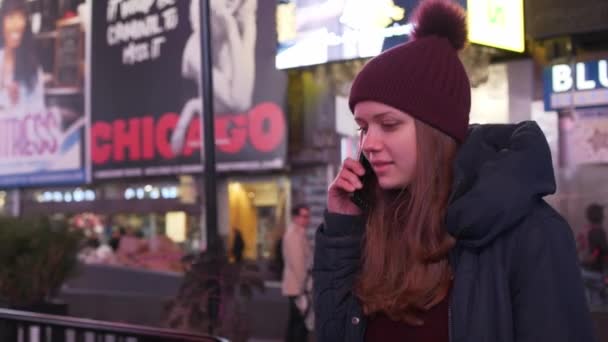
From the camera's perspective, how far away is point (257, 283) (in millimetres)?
9195

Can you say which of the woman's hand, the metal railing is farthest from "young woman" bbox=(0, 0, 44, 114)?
the woman's hand

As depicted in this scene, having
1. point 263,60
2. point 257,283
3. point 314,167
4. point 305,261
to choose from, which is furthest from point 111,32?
point 257,283

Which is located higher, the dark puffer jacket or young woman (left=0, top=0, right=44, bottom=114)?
young woman (left=0, top=0, right=44, bottom=114)

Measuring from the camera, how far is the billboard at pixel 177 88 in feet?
50.8

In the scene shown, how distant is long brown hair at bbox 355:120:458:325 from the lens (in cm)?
202

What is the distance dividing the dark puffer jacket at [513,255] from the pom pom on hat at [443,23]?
0.34 metres

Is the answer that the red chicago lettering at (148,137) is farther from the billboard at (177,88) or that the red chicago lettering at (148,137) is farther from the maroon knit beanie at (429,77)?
the maroon knit beanie at (429,77)

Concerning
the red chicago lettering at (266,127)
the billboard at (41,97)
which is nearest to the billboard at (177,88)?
the red chicago lettering at (266,127)

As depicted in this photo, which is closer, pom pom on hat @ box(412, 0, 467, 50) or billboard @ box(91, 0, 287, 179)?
pom pom on hat @ box(412, 0, 467, 50)

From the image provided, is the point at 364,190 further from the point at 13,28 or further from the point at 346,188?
the point at 13,28

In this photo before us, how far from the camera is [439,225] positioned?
2.05 meters

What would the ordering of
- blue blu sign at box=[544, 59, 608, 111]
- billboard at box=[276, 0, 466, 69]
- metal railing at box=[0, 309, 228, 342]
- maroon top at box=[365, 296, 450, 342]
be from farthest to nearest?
billboard at box=[276, 0, 466, 69]
blue blu sign at box=[544, 59, 608, 111]
metal railing at box=[0, 309, 228, 342]
maroon top at box=[365, 296, 450, 342]

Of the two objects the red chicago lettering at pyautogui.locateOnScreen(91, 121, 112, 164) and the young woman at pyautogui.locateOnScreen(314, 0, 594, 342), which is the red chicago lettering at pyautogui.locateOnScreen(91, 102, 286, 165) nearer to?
the red chicago lettering at pyautogui.locateOnScreen(91, 121, 112, 164)

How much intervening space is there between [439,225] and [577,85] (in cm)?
673
